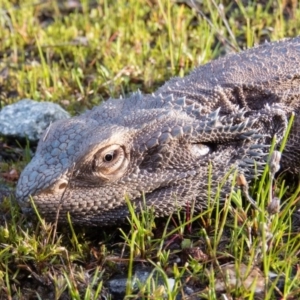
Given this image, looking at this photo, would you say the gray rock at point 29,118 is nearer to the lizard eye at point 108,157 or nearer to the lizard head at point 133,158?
the lizard head at point 133,158

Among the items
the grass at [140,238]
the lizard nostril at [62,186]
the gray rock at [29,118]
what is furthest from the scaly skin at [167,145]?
the gray rock at [29,118]

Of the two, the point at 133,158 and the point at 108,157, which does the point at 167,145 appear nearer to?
the point at 133,158

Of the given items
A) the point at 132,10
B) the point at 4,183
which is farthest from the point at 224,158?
the point at 132,10

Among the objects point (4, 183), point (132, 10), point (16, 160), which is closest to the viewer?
point (4, 183)

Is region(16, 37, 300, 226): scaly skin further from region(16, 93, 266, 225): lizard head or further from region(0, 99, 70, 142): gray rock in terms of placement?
region(0, 99, 70, 142): gray rock

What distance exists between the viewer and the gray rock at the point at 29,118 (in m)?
5.86

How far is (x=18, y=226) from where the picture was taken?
449 cm

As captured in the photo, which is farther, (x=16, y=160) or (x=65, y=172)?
(x=16, y=160)

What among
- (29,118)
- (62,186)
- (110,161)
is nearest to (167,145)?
(110,161)

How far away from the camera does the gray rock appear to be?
5.86 metres

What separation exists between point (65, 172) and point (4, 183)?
1.42 m

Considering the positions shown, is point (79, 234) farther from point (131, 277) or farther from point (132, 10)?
point (132, 10)

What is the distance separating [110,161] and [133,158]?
17 cm

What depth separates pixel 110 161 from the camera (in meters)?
4.20
